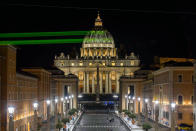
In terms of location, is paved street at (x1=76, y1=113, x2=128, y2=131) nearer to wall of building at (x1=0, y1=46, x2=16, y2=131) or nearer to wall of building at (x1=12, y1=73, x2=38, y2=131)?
wall of building at (x1=12, y1=73, x2=38, y2=131)

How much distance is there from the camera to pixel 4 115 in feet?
129

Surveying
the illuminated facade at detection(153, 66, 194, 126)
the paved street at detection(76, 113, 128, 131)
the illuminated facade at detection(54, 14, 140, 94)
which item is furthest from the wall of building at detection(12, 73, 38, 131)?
the illuminated facade at detection(54, 14, 140, 94)

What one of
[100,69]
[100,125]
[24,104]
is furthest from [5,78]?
[100,69]

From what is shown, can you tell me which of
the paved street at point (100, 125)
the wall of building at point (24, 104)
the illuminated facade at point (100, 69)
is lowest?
the paved street at point (100, 125)

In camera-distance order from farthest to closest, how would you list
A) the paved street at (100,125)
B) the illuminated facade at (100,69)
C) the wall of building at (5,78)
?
the illuminated facade at (100,69)
the paved street at (100,125)
the wall of building at (5,78)

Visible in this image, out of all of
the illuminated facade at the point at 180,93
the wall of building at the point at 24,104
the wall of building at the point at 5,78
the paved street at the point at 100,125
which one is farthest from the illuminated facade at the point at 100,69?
the wall of building at the point at 5,78

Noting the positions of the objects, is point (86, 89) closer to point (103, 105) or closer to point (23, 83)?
point (103, 105)

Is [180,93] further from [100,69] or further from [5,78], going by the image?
[100,69]

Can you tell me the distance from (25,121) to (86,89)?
128 metres

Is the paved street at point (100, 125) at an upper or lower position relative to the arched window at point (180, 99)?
lower

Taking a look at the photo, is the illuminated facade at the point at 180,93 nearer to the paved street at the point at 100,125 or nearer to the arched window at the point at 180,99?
the arched window at the point at 180,99

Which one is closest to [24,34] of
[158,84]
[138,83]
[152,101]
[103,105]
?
[158,84]

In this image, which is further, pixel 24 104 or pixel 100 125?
pixel 100 125

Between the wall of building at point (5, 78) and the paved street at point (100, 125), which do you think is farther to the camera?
the paved street at point (100, 125)
